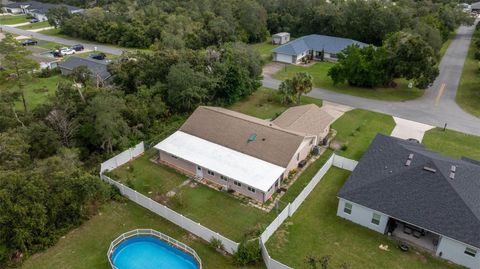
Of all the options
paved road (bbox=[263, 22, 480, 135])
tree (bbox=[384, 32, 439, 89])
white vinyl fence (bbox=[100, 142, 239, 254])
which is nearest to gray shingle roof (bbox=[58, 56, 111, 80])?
white vinyl fence (bbox=[100, 142, 239, 254])

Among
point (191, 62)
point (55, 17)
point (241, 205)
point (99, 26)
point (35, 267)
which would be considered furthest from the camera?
point (55, 17)

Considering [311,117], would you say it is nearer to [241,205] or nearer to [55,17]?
[241,205]

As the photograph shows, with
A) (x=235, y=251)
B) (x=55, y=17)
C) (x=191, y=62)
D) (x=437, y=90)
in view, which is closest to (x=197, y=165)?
(x=235, y=251)

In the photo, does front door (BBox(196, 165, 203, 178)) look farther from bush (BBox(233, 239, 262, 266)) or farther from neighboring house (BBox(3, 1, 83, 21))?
neighboring house (BBox(3, 1, 83, 21))

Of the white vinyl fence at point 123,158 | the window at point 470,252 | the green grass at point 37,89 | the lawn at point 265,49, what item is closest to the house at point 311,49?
the lawn at point 265,49

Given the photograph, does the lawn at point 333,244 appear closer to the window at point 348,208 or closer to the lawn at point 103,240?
the window at point 348,208
